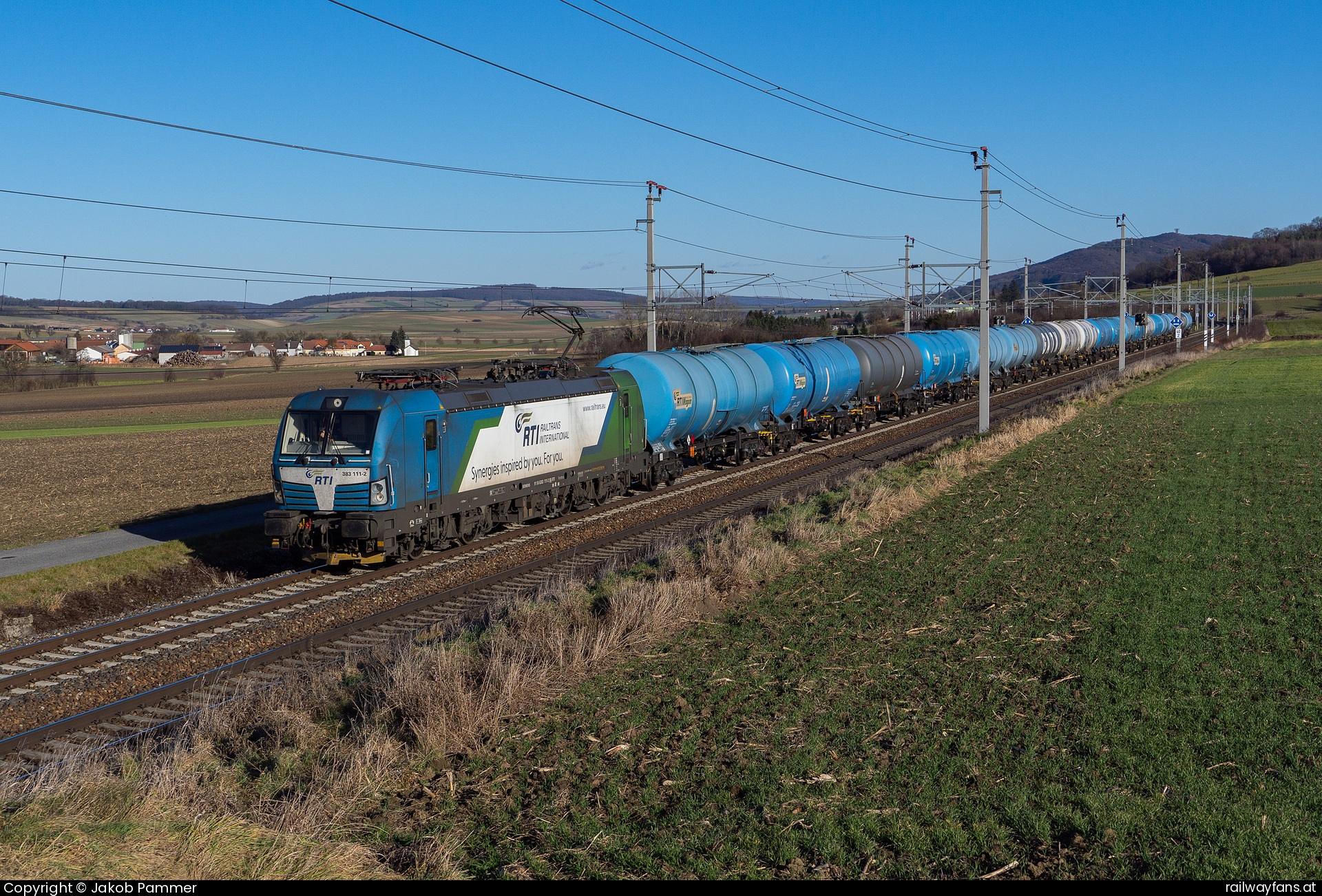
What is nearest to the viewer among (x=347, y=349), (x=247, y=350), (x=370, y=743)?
(x=370, y=743)

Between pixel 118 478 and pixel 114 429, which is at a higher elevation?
pixel 114 429

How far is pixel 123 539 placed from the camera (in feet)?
68.9

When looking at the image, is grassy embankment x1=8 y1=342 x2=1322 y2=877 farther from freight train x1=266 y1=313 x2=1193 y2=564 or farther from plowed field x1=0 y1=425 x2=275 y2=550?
plowed field x1=0 y1=425 x2=275 y2=550

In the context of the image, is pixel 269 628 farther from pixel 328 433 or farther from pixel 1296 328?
pixel 1296 328

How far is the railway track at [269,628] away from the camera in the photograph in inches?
479

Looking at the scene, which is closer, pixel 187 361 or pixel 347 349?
pixel 187 361

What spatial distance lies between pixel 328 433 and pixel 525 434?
4.54m

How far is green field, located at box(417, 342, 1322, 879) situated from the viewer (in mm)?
7355

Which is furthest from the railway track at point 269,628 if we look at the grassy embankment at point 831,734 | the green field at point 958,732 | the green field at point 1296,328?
the green field at point 1296,328

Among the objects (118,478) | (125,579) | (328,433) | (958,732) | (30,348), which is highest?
(30,348)

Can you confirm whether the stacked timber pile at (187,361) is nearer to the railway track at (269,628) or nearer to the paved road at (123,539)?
the paved road at (123,539)

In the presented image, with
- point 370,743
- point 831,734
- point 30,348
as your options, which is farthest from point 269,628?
point 30,348

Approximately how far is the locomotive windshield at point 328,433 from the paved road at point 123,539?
4438 millimetres

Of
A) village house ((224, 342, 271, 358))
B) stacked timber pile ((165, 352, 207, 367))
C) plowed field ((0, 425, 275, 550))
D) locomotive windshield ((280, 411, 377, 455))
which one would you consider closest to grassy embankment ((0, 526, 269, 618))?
plowed field ((0, 425, 275, 550))
